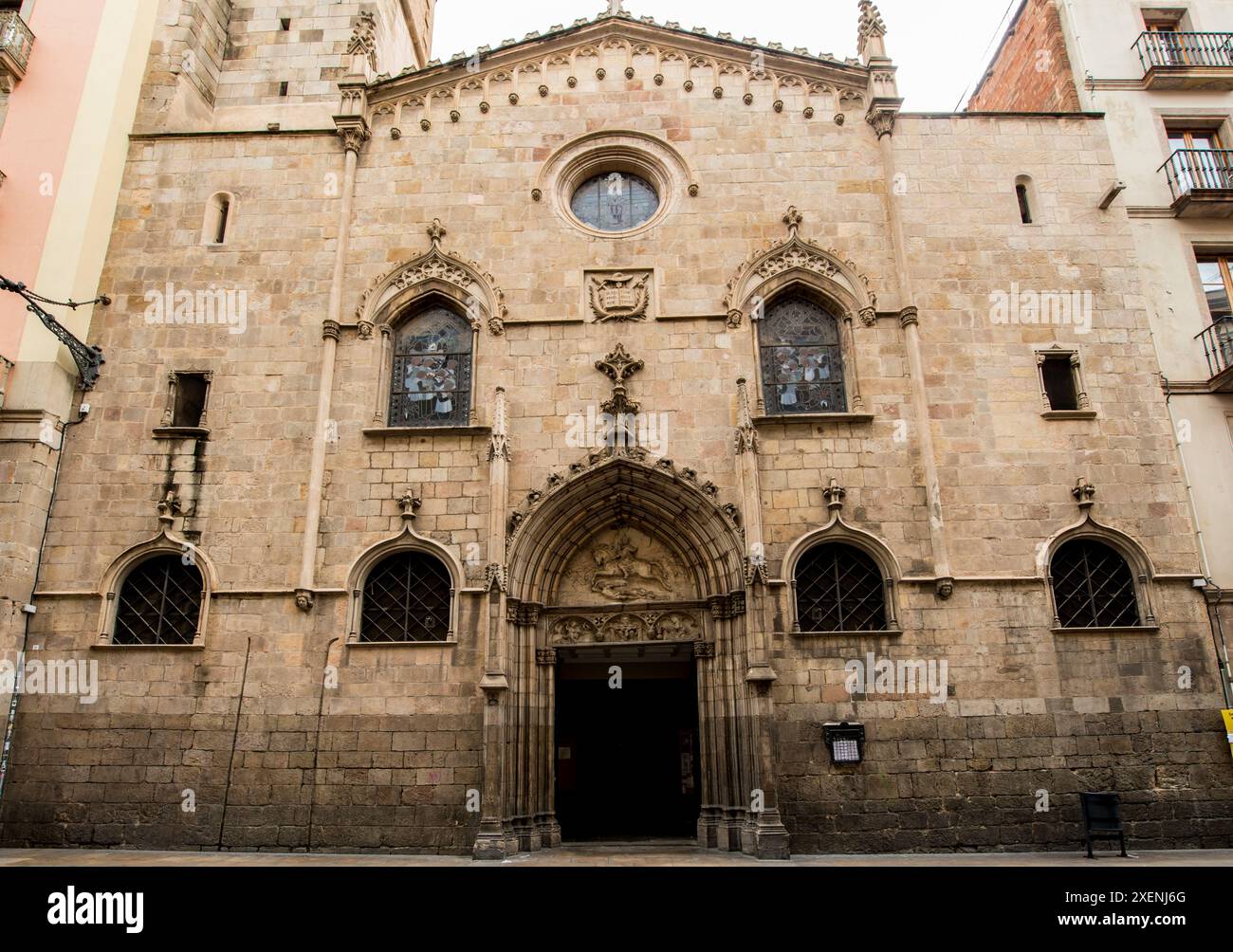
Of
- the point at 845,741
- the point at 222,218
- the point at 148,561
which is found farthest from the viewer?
the point at 222,218

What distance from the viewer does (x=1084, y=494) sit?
13781mm

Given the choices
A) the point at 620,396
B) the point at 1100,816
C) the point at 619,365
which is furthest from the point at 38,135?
the point at 1100,816

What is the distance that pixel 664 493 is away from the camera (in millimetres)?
14133

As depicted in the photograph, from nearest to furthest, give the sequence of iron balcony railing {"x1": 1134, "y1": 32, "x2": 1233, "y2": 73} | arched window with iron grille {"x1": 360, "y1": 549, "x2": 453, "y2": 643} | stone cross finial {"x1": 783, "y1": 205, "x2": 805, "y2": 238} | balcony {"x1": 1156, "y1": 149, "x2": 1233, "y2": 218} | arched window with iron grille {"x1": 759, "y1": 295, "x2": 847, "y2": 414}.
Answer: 1. arched window with iron grille {"x1": 360, "y1": 549, "x2": 453, "y2": 643}
2. arched window with iron grille {"x1": 759, "y1": 295, "x2": 847, "y2": 414}
3. balcony {"x1": 1156, "y1": 149, "x2": 1233, "y2": 218}
4. stone cross finial {"x1": 783, "y1": 205, "x2": 805, "y2": 238}
5. iron balcony railing {"x1": 1134, "y1": 32, "x2": 1233, "y2": 73}

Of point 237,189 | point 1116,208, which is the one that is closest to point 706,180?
point 1116,208

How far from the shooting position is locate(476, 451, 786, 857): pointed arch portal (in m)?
12.7

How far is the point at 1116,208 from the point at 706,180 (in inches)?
314

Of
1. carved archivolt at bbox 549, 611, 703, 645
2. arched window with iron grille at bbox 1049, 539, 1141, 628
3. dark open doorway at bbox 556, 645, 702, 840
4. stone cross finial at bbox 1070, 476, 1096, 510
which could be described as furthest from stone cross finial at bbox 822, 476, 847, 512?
dark open doorway at bbox 556, 645, 702, 840

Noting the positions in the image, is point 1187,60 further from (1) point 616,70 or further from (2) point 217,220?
(2) point 217,220

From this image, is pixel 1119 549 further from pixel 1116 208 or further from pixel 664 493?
pixel 664 493

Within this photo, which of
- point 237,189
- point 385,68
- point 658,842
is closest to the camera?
point 658,842

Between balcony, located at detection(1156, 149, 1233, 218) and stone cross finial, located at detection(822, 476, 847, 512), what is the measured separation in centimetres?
903

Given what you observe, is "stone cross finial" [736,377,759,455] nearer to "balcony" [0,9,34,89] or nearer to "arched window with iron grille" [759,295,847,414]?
"arched window with iron grille" [759,295,847,414]

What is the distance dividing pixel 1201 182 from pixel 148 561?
21.2 metres
